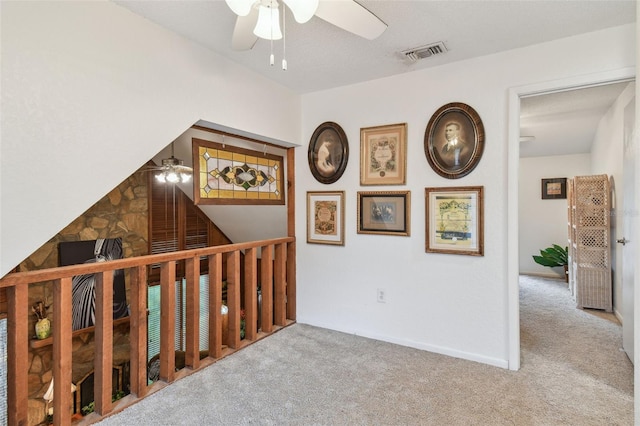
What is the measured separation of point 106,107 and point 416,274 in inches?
95.7

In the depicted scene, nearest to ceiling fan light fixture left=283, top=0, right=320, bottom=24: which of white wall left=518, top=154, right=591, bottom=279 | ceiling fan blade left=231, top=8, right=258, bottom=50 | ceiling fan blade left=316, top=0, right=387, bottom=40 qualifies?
ceiling fan blade left=316, top=0, right=387, bottom=40

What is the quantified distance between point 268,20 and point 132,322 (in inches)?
74.8

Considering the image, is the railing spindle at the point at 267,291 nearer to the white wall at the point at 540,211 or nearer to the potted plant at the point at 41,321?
the potted plant at the point at 41,321

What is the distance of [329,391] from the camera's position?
2.11 metres

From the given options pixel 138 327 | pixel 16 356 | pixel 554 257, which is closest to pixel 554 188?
pixel 554 257

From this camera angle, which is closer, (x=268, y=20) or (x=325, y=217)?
(x=268, y=20)

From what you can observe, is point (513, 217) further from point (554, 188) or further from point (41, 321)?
point (41, 321)

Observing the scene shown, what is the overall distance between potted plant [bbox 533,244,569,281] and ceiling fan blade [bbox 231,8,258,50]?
220 inches

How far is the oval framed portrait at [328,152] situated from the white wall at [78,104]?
1.16 meters

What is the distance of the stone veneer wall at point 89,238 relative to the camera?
3.99 meters

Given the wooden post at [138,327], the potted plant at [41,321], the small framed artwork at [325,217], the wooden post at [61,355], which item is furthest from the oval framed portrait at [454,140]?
the potted plant at [41,321]

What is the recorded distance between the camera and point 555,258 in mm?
5320

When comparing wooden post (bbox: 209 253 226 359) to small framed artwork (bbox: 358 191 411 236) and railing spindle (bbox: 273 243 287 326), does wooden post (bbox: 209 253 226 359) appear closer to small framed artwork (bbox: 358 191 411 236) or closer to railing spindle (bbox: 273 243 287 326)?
railing spindle (bbox: 273 243 287 326)

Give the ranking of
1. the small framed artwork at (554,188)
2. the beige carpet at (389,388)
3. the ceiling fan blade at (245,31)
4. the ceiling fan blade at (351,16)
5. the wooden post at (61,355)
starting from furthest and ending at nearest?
the small framed artwork at (554,188)
the beige carpet at (389,388)
the wooden post at (61,355)
the ceiling fan blade at (245,31)
the ceiling fan blade at (351,16)
